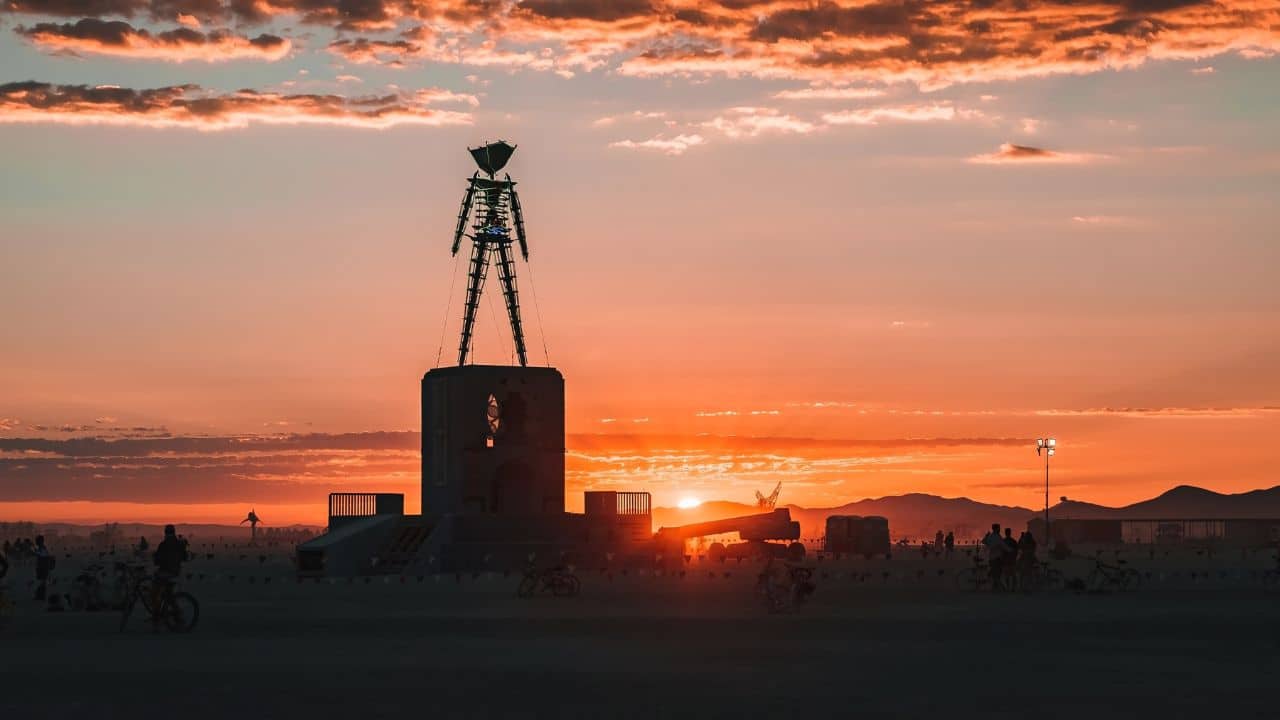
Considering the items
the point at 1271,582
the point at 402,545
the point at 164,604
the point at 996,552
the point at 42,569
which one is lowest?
the point at 1271,582

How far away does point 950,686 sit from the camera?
72.8 feet

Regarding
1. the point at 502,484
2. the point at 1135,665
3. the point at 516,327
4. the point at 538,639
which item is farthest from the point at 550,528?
the point at 1135,665

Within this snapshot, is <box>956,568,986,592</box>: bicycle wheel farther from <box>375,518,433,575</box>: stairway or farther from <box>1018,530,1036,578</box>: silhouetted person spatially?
<box>375,518,433,575</box>: stairway

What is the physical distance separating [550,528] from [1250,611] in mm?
41665

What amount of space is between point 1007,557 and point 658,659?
25780 mm

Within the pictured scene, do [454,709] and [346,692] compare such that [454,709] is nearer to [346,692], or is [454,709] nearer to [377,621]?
[346,692]

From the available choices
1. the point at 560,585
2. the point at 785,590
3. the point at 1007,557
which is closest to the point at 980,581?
the point at 1007,557

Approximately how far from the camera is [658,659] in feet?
86.3

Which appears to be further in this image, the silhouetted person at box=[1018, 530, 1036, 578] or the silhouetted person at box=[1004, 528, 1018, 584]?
the silhouetted person at box=[1018, 530, 1036, 578]

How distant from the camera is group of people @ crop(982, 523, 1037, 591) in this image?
49.9 metres

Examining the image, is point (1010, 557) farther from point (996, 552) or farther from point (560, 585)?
point (560, 585)

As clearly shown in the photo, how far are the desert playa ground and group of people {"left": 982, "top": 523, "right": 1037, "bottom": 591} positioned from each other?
355 cm

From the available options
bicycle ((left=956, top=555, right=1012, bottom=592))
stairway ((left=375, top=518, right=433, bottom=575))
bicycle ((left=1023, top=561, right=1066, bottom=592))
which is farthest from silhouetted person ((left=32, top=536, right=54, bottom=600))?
stairway ((left=375, top=518, right=433, bottom=575))

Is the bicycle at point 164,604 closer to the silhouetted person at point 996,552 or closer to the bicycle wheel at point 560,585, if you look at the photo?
the bicycle wheel at point 560,585
